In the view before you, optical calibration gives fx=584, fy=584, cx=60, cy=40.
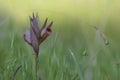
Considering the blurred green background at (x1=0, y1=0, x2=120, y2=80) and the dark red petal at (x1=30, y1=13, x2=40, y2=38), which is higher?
the dark red petal at (x1=30, y1=13, x2=40, y2=38)

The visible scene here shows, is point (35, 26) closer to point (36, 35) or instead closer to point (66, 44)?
point (36, 35)

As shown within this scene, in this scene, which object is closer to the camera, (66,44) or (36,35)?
(36,35)

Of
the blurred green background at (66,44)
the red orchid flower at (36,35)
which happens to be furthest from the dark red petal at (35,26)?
the blurred green background at (66,44)

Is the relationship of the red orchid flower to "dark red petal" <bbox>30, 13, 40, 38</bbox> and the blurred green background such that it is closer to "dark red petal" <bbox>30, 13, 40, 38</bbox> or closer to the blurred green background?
"dark red petal" <bbox>30, 13, 40, 38</bbox>

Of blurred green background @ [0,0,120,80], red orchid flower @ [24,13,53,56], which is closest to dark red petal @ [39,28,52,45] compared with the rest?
red orchid flower @ [24,13,53,56]

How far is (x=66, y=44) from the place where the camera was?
3.00 metres

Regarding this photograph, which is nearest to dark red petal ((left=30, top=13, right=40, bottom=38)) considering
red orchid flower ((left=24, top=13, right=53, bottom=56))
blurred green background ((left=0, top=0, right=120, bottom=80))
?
red orchid flower ((left=24, top=13, right=53, bottom=56))

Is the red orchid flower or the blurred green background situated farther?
the blurred green background

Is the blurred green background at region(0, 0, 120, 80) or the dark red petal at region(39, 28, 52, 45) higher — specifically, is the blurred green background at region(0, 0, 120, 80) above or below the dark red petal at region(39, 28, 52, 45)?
below

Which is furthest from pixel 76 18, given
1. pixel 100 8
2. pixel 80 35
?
pixel 80 35

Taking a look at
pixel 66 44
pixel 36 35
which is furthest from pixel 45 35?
pixel 66 44

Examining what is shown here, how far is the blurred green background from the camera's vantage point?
228 cm

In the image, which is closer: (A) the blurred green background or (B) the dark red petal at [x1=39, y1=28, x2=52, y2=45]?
(B) the dark red petal at [x1=39, y1=28, x2=52, y2=45]

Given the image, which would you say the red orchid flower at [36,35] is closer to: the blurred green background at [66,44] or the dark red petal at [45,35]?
the dark red petal at [45,35]
